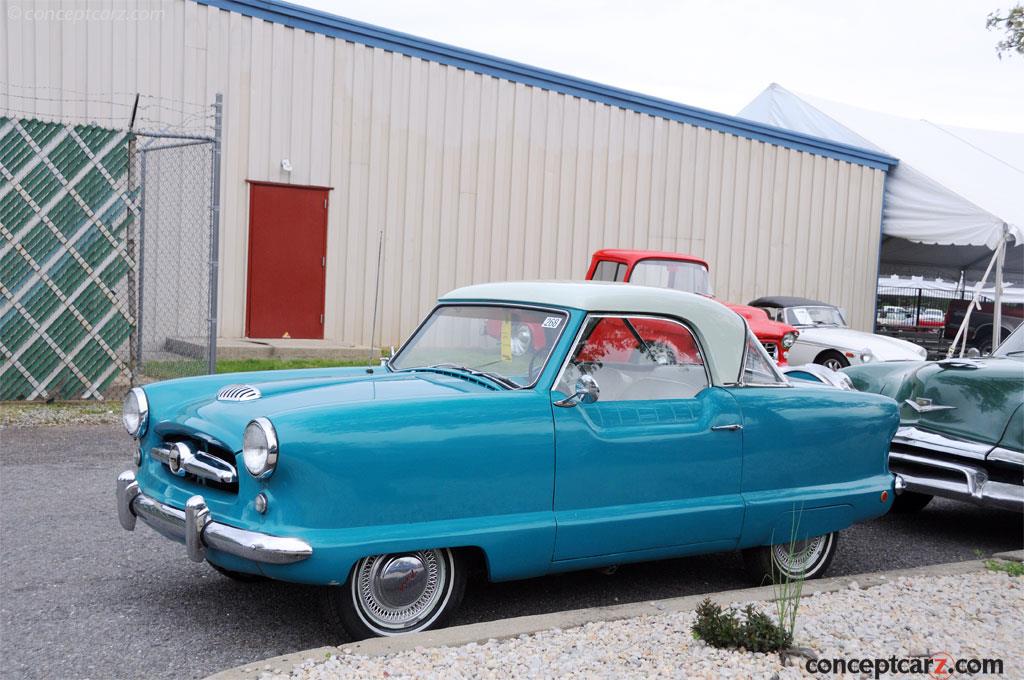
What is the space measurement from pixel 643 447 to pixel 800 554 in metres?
1.29

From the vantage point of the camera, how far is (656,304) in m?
4.49

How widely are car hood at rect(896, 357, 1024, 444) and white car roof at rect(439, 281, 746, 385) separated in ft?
6.81

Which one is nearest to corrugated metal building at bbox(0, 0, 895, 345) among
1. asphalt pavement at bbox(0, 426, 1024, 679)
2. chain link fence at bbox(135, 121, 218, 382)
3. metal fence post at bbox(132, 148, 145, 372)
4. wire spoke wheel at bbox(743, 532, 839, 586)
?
chain link fence at bbox(135, 121, 218, 382)

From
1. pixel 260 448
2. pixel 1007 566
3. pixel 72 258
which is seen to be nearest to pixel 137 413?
pixel 260 448

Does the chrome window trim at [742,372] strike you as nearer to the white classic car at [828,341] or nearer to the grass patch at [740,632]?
the grass patch at [740,632]

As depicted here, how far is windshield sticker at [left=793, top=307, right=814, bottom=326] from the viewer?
14.2 meters

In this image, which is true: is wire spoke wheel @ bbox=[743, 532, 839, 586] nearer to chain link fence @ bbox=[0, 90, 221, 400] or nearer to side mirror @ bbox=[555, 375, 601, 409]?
side mirror @ bbox=[555, 375, 601, 409]

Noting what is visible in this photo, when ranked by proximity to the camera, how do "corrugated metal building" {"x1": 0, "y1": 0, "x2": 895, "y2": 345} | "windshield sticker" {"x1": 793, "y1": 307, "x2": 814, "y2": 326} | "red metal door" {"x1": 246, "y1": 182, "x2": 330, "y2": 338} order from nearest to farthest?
"corrugated metal building" {"x1": 0, "y1": 0, "x2": 895, "y2": 345} → "red metal door" {"x1": 246, "y1": 182, "x2": 330, "y2": 338} → "windshield sticker" {"x1": 793, "y1": 307, "x2": 814, "y2": 326}

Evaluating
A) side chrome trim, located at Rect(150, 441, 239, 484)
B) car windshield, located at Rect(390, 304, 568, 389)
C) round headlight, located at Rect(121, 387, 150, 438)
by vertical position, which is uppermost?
car windshield, located at Rect(390, 304, 568, 389)

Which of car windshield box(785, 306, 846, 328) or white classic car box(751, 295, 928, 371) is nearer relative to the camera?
white classic car box(751, 295, 928, 371)

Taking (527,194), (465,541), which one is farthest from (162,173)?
(465,541)

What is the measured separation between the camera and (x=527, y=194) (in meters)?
15.0

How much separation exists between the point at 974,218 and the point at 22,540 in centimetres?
1598

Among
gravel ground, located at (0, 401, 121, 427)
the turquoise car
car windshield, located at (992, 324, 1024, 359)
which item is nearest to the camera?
the turquoise car
